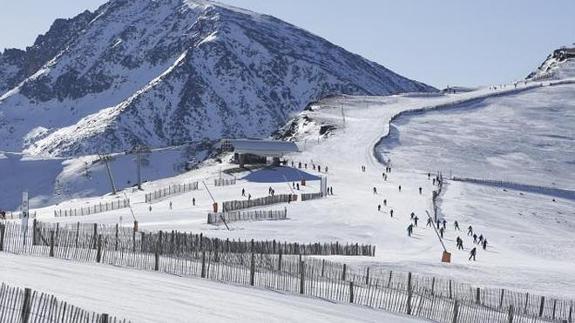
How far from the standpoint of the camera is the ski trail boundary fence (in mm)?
40844

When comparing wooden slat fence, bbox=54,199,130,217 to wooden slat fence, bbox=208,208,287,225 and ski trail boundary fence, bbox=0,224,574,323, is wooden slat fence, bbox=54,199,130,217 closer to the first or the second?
wooden slat fence, bbox=208,208,287,225

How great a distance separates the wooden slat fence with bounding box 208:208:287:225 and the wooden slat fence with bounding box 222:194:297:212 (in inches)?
151

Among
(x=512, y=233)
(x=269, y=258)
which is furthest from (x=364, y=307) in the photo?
(x=512, y=233)

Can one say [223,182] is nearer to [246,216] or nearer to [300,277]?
[246,216]

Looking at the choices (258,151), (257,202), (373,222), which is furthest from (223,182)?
(373,222)

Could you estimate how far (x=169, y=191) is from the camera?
10625 centimetres

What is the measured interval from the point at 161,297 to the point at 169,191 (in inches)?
2932

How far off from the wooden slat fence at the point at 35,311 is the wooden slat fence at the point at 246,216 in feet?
163

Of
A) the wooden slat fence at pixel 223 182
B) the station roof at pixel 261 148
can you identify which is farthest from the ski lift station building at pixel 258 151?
the wooden slat fence at pixel 223 182

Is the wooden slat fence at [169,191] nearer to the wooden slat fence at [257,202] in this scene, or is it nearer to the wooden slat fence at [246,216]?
the wooden slat fence at [257,202]

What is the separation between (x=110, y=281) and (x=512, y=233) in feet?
181

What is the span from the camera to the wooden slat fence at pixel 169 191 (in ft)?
337

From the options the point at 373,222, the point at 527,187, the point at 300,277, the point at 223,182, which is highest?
the point at 527,187

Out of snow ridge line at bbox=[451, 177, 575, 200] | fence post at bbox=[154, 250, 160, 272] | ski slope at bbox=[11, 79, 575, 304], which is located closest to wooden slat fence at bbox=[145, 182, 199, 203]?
ski slope at bbox=[11, 79, 575, 304]
